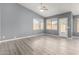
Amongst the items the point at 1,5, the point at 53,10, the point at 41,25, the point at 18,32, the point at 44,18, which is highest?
the point at 1,5

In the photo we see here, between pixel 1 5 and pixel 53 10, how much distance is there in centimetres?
254

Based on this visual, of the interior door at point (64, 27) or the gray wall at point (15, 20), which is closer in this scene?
the gray wall at point (15, 20)

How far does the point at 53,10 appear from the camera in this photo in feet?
12.6

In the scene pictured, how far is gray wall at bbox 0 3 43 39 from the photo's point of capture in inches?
197

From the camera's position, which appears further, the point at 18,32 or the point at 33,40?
the point at 18,32

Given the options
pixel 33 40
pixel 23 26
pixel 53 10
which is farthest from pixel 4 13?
pixel 53 10

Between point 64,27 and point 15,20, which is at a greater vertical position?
point 15,20

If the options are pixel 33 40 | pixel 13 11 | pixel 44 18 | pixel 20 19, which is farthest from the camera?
pixel 20 19

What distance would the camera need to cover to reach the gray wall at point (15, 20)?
197 inches

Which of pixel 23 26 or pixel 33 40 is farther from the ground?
pixel 23 26

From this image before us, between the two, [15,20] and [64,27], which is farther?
[15,20]

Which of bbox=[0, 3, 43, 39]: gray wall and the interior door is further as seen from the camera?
the interior door

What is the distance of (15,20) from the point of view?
5.82 meters
